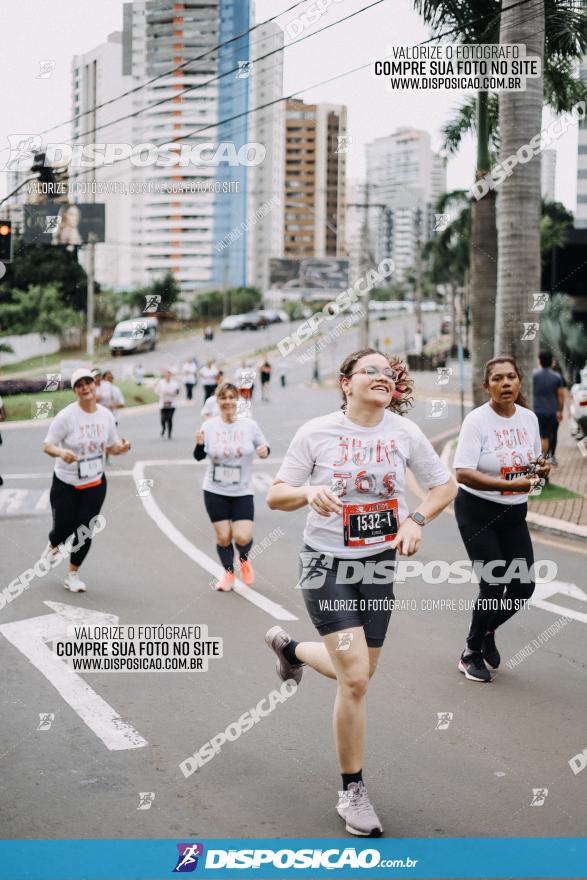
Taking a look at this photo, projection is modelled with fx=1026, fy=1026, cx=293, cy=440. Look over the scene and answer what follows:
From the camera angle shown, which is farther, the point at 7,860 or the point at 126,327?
the point at 126,327

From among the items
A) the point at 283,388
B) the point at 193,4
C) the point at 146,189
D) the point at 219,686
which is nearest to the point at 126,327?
the point at 283,388

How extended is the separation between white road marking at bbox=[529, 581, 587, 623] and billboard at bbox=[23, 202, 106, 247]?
8.81 meters

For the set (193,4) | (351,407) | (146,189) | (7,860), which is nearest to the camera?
(7,860)

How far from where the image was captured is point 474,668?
6336mm

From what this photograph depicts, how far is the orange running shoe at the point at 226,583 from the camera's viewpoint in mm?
8789

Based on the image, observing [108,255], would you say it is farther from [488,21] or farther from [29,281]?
[488,21]

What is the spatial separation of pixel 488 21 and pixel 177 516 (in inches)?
394

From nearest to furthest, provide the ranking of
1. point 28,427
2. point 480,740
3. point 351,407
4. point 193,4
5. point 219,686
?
point 351,407 < point 480,740 < point 219,686 < point 193,4 < point 28,427

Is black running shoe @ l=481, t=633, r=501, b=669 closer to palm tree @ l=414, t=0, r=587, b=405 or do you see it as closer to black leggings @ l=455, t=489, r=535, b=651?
black leggings @ l=455, t=489, r=535, b=651

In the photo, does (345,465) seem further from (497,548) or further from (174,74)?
(174,74)

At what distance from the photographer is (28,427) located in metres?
26.0

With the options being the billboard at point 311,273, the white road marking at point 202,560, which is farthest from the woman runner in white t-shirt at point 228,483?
A: the billboard at point 311,273

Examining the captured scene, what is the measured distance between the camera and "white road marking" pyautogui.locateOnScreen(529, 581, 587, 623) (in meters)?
7.92

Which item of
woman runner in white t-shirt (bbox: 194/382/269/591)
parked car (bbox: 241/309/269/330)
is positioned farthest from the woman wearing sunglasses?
parked car (bbox: 241/309/269/330)
